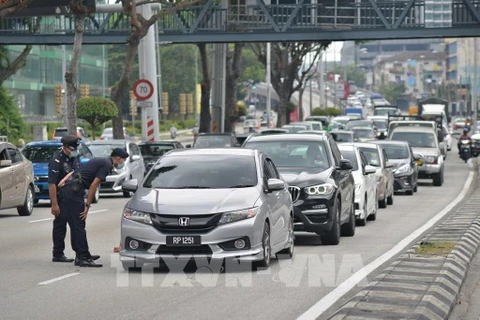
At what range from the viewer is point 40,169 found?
101 ft

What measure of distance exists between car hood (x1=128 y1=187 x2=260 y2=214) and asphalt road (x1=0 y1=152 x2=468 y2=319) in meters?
0.75

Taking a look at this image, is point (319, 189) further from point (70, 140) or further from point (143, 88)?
point (143, 88)

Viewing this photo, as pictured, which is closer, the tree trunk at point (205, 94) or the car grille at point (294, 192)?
the car grille at point (294, 192)

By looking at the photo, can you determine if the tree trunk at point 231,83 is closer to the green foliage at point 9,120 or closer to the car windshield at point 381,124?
the green foliage at point 9,120

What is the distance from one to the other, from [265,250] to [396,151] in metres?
22.4

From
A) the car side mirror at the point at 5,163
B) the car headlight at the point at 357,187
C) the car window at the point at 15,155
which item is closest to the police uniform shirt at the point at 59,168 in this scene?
the car headlight at the point at 357,187

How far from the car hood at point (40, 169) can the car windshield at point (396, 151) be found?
1075cm

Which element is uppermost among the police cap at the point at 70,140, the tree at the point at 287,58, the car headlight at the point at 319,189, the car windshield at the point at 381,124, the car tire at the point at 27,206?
the tree at the point at 287,58

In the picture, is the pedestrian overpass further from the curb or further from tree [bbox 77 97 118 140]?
the curb

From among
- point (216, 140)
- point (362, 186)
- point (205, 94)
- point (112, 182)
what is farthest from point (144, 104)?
point (362, 186)

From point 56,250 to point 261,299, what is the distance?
4819 mm

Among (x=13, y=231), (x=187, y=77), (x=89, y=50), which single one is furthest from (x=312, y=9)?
(x=187, y=77)

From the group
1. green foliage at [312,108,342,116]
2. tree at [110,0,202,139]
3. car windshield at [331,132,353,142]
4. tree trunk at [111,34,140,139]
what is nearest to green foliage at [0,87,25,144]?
tree trunk at [111,34,140,139]

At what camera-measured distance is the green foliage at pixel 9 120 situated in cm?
6925
